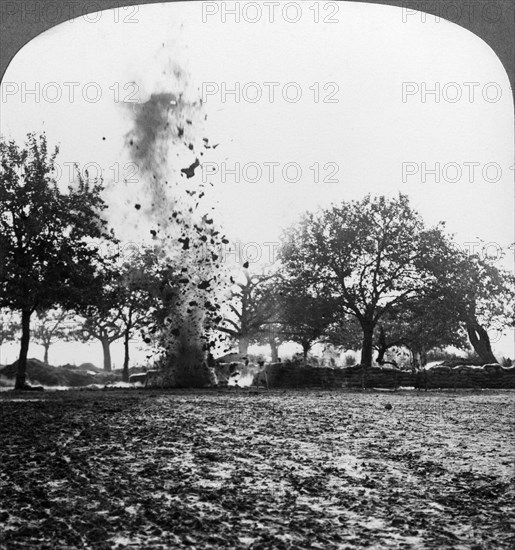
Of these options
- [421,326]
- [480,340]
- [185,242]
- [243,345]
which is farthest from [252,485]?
[243,345]

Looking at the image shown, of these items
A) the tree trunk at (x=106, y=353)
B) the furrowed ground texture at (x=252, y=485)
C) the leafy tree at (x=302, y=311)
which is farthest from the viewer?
the tree trunk at (x=106, y=353)

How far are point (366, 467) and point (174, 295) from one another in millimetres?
8403

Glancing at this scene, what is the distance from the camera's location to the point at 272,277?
13656 mm

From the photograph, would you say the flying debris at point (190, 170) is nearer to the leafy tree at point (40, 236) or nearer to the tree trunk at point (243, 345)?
the leafy tree at point (40, 236)

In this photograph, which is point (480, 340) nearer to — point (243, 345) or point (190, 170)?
point (243, 345)

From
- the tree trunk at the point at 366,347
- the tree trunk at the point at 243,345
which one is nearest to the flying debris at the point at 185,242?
the tree trunk at the point at 366,347

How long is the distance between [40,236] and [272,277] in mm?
5339

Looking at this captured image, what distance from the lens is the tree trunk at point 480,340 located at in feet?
54.1

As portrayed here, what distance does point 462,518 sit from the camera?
2.41 metres

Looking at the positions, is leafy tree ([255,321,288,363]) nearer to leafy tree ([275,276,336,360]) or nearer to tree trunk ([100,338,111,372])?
leafy tree ([275,276,336,360])

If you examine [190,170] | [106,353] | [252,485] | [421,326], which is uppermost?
[190,170]

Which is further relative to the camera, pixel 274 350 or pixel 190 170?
pixel 274 350

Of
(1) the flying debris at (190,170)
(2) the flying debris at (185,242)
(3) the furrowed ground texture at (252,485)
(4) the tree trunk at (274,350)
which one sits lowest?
(3) the furrowed ground texture at (252,485)

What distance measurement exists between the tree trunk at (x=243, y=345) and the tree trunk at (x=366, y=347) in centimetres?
541
